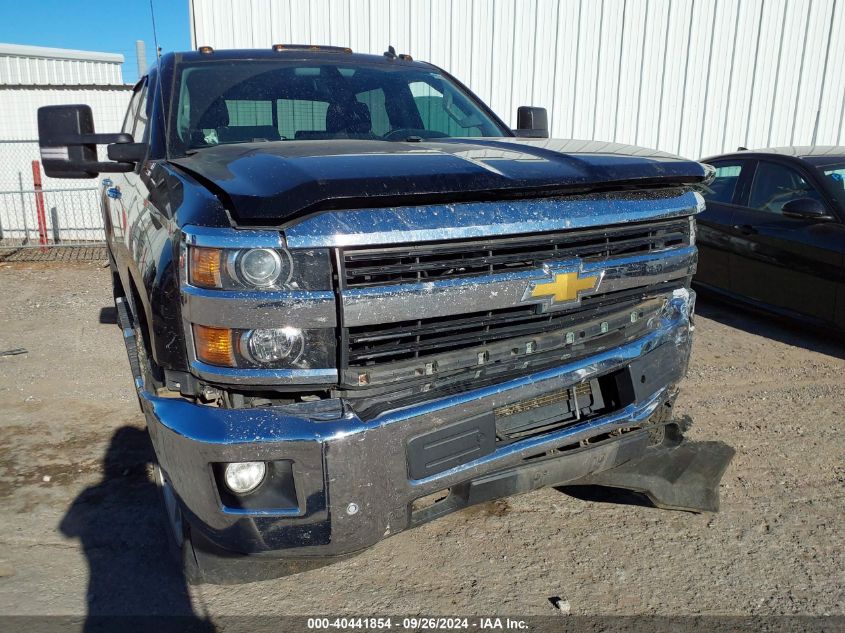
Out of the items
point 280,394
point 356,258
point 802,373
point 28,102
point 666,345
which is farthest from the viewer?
point 28,102

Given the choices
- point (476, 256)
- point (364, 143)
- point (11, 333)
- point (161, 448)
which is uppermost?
point (364, 143)

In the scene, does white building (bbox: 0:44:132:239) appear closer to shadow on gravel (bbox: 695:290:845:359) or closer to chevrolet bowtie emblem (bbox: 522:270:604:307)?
shadow on gravel (bbox: 695:290:845:359)

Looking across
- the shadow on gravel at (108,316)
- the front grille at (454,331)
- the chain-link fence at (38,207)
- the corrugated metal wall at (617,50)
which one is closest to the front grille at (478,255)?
the front grille at (454,331)

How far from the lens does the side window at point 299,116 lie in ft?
11.8

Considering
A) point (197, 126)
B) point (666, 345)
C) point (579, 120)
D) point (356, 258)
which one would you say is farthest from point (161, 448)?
point (579, 120)

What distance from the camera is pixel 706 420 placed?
170 inches

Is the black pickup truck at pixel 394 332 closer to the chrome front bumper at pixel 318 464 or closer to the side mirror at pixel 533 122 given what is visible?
the chrome front bumper at pixel 318 464

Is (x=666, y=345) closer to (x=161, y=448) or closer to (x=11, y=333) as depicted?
(x=161, y=448)

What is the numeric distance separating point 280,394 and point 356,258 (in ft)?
1.71

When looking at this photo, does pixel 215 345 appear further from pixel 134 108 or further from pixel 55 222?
pixel 55 222

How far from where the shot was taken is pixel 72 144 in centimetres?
325

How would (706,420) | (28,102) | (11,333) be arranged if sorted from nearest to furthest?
(706,420)
(11,333)
(28,102)

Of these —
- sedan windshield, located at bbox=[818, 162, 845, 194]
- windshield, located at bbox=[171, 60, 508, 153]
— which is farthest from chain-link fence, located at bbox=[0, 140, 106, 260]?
sedan windshield, located at bbox=[818, 162, 845, 194]

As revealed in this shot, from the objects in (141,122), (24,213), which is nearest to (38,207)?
(24,213)
